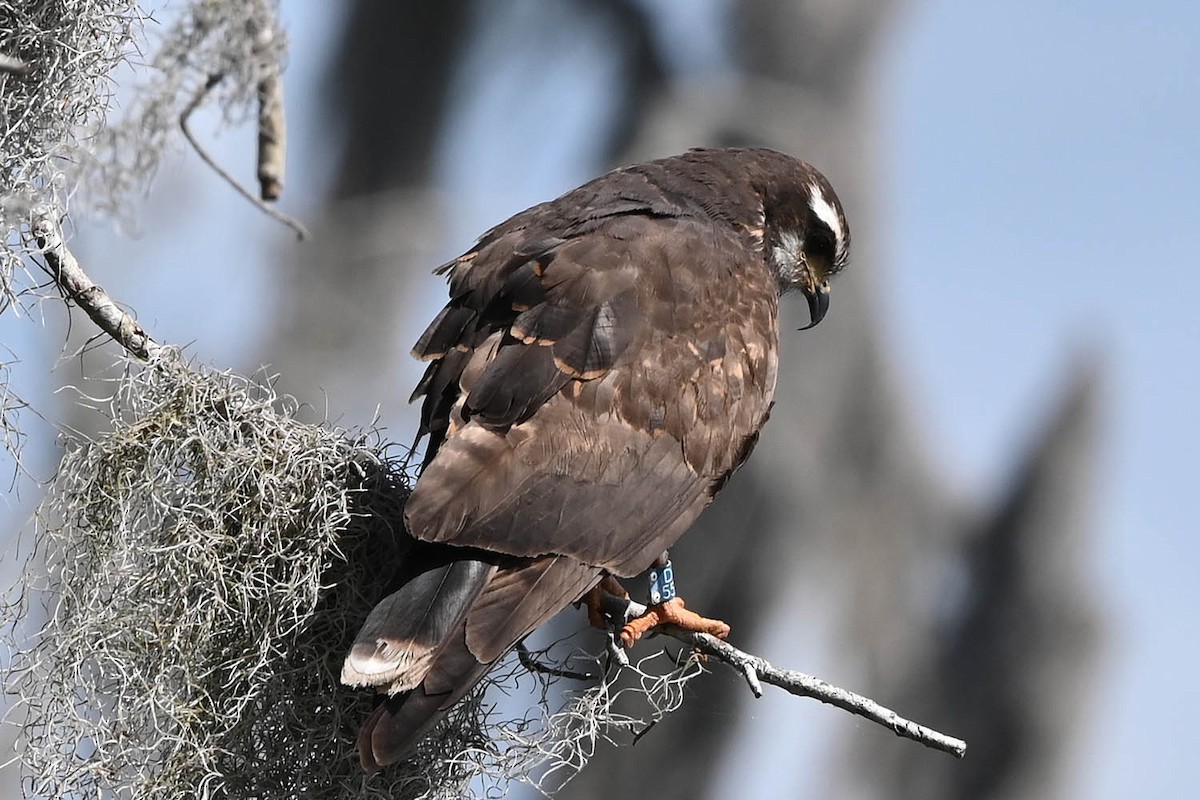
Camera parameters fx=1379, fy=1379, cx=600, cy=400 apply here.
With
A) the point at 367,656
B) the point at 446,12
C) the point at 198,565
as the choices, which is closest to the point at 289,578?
the point at 198,565

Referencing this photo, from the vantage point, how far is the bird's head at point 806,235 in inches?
115

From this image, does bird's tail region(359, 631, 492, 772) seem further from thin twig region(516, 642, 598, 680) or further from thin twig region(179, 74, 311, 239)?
thin twig region(179, 74, 311, 239)

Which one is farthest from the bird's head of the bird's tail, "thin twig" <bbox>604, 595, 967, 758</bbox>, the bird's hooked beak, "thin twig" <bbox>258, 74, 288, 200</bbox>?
the bird's tail

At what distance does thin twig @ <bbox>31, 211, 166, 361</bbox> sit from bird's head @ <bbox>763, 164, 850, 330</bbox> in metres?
1.29

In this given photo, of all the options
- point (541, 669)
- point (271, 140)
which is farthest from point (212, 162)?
point (541, 669)

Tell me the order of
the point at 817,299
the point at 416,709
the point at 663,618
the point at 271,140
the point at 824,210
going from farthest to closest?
1. the point at 271,140
2. the point at 817,299
3. the point at 824,210
4. the point at 663,618
5. the point at 416,709

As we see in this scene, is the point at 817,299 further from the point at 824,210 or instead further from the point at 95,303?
the point at 95,303

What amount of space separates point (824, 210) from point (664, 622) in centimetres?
106

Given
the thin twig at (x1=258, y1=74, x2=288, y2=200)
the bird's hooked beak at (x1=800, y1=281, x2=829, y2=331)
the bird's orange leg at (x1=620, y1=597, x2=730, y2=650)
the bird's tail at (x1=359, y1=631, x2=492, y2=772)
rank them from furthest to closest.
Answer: the thin twig at (x1=258, y1=74, x2=288, y2=200), the bird's hooked beak at (x1=800, y1=281, x2=829, y2=331), the bird's orange leg at (x1=620, y1=597, x2=730, y2=650), the bird's tail at (x1=359, y1=631, x2=492, y2=772)

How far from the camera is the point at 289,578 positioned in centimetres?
203

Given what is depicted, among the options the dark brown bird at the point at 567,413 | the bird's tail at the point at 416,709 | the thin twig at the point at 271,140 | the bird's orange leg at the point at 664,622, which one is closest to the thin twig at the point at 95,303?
the dark brown bird at the point at 567,413

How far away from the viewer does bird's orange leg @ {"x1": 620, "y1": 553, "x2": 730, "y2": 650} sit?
236 centimetres

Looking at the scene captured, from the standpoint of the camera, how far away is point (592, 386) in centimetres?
226

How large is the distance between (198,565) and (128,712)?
23 centimetres
